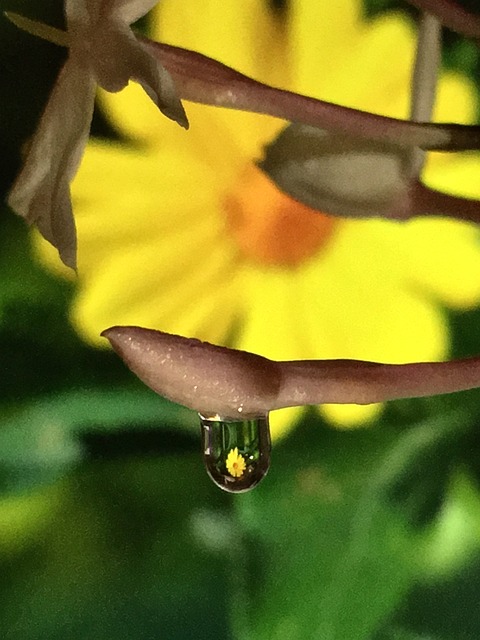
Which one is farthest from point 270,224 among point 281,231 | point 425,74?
point 425,74

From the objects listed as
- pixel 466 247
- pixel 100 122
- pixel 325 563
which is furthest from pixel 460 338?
pixel 100 122

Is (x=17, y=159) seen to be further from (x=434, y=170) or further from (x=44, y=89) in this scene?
(x=434, y=170)

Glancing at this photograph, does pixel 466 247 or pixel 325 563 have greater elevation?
pixel 466 247

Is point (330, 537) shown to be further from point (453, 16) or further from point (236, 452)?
point (453, 16)

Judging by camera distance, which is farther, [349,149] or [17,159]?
[17,159]

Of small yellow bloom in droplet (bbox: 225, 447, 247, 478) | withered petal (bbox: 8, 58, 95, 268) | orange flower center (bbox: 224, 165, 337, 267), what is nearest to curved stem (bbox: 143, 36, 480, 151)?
withered petal (bbox: 8, 58, 95, 268)

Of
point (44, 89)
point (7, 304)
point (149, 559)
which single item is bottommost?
point (149, 559)
